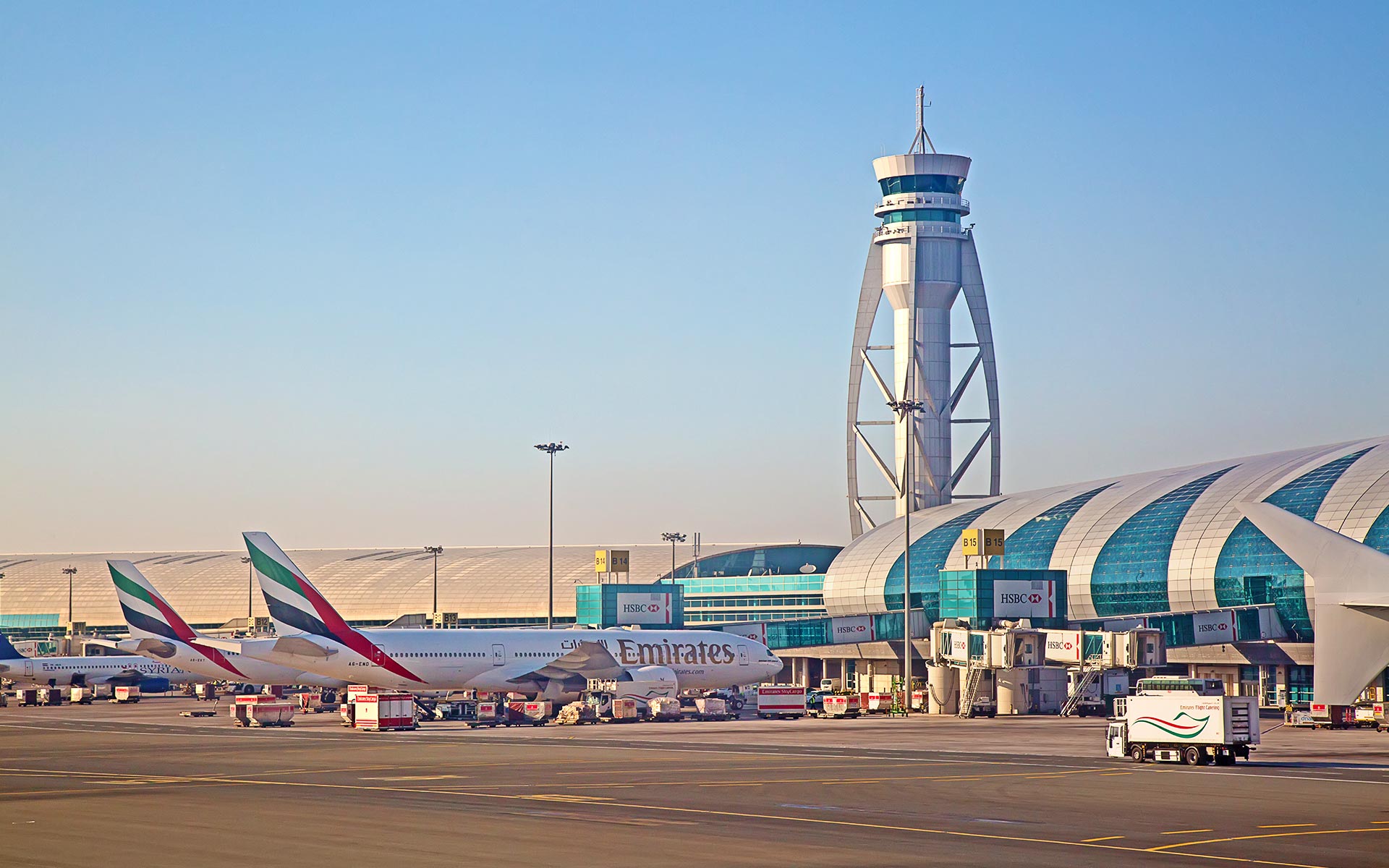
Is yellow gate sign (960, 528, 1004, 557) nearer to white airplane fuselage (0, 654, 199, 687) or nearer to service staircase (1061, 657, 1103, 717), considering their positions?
service staircase (1061, 657, 1103, 717)

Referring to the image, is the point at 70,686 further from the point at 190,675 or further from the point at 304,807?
the point at 304,807

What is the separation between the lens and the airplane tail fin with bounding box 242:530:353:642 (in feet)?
223

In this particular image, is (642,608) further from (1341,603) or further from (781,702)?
(1341,603)

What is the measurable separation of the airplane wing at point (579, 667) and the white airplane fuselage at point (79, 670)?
32248 mm

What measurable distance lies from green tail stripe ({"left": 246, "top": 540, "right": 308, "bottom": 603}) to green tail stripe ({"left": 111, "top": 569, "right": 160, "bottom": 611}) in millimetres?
19965

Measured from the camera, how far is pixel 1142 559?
102312 mm

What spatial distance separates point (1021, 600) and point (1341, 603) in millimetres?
51781

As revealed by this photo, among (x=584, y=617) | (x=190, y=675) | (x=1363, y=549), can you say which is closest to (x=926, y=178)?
(x=584, y=617)

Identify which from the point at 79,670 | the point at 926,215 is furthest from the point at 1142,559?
the point at 926,215

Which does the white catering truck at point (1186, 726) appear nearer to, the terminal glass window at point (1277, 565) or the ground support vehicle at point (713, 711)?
the ground support vehicle at point (713, 711)

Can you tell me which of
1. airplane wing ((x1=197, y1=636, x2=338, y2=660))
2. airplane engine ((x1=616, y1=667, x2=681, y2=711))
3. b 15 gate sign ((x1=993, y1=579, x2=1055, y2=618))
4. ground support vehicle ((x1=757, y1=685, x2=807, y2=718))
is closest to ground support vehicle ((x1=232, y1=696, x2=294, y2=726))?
airplane wing ((x1=197, y1=636, x2=338, y2=660))

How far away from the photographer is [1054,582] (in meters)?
85.9

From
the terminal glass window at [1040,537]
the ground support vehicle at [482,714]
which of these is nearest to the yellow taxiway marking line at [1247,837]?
the ground support vehicle at [482,714]

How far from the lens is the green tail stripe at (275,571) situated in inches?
2680
